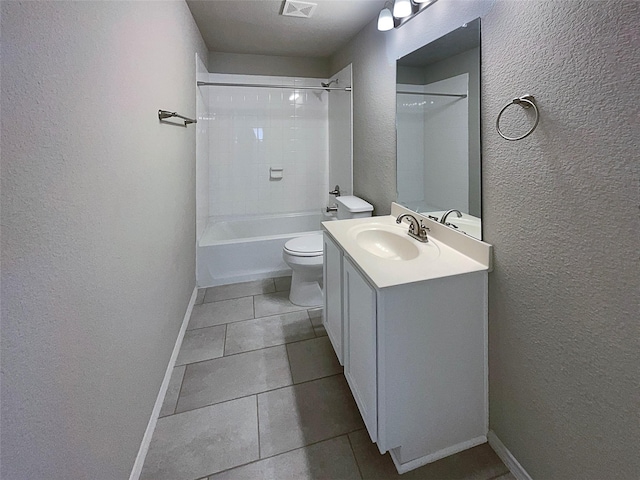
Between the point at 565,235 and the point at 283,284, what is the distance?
2307mm

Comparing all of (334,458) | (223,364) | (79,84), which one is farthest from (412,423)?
(79,84)

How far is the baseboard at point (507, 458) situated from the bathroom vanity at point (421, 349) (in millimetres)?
47

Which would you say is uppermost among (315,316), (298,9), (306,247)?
(298,9)

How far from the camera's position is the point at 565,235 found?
3.19 ft

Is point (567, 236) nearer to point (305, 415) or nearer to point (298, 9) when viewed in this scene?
point (305, 415)

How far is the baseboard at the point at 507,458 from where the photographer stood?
3.95 ft

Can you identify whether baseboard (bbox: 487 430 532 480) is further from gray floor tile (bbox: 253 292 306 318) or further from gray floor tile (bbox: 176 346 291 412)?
gray floor tile (bbox: 253 292 306 318)

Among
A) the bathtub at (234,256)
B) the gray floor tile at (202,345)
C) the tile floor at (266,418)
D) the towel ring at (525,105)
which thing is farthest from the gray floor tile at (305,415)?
the bathtub at (234,256)

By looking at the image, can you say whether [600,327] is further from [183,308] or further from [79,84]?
[183,308]

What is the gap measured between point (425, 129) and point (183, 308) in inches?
77.3

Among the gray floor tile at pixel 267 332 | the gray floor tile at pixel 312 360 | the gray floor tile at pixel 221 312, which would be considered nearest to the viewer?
the gray floor tile at pixel 312 360

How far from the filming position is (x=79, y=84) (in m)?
0.85

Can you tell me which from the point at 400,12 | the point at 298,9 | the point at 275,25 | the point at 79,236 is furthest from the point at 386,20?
the point at 79,236

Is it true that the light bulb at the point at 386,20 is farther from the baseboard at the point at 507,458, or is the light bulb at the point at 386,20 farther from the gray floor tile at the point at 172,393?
the gray floor tile at the point at 172,393
